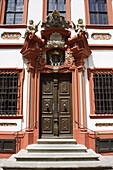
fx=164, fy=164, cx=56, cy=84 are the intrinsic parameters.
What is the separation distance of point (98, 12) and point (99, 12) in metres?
0.07

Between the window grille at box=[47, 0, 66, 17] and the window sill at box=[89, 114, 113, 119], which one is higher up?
the window grille at box=[47, 0, 66, 17]

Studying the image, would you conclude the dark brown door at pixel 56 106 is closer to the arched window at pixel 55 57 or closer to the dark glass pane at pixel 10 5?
the arched window at pixel 55 57

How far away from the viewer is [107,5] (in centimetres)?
822

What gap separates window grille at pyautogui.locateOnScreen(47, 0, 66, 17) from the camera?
8203 millimetres

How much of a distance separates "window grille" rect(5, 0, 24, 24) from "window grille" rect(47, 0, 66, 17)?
140 centimetres

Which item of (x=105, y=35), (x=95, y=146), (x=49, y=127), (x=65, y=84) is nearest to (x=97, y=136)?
(x=95, y=146)

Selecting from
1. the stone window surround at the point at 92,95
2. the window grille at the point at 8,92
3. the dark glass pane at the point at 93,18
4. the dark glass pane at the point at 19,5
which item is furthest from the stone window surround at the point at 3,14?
the stone window surround at the point at 92,95

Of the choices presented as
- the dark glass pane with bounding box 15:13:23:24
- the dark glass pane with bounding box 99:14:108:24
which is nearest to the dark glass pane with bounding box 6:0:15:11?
the dark glass pane with bounding box 15:13:23:24

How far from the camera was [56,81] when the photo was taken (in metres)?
7.15

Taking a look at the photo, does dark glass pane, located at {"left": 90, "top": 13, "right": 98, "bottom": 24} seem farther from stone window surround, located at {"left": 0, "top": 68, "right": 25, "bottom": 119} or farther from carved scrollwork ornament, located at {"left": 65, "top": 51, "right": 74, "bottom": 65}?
stone window surround, located at {"left": 0, "top": 68, "right": 25, "bottom": 119}

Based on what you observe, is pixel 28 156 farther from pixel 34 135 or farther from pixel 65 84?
pixel 65 84

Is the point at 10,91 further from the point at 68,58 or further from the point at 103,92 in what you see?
the point at 103,92

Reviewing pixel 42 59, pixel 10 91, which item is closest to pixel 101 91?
pixel 42 59

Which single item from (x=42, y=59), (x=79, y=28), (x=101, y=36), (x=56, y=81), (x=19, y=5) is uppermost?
(x=19, y=5)
